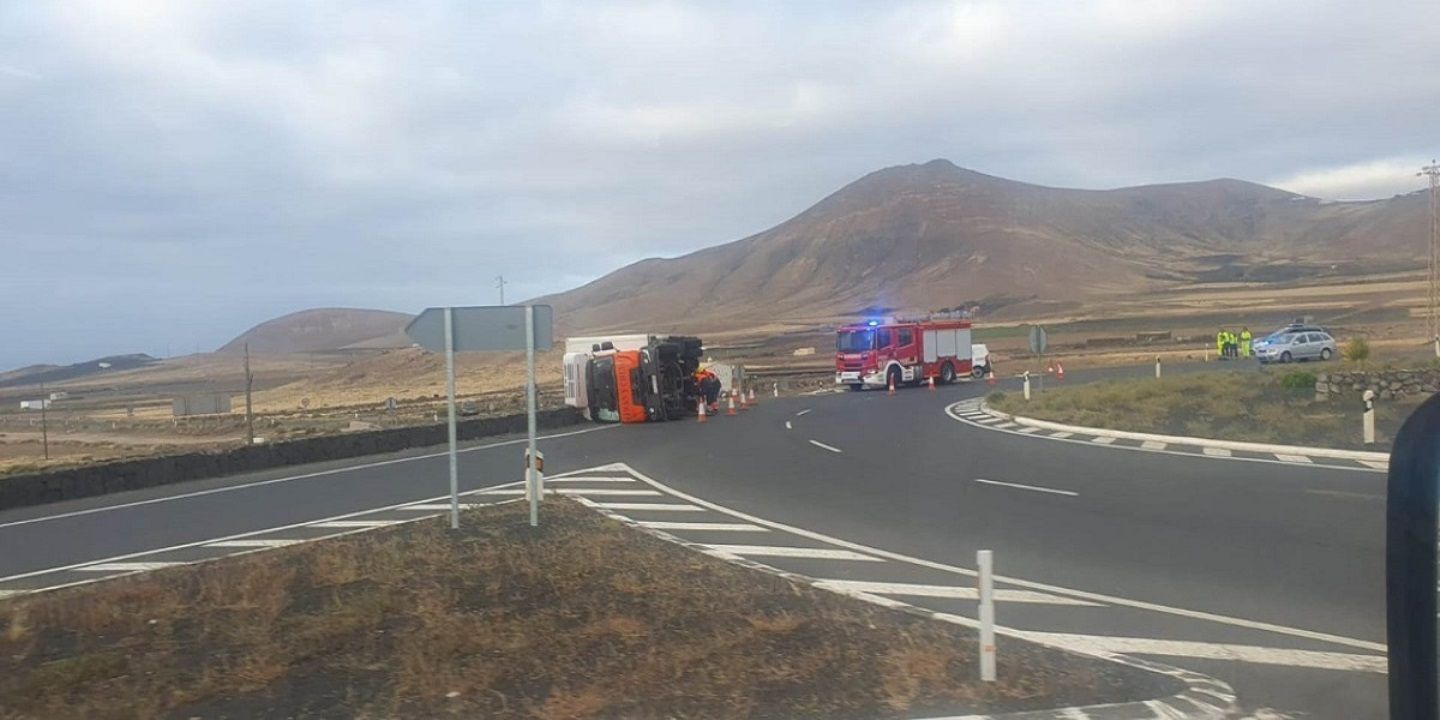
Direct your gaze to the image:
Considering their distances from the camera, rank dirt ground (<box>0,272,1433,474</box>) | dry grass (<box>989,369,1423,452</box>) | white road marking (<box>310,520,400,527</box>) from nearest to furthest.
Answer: white road marking (<box>310,520,400,527</box>) < dry grass (<box>989,369,1423,452</box>) < dirt ground (<box>0,272,1433,474</box>)

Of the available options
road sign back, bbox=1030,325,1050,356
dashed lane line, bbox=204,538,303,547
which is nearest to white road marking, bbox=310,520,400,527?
dashed lane line, bbox=204,538,303,547

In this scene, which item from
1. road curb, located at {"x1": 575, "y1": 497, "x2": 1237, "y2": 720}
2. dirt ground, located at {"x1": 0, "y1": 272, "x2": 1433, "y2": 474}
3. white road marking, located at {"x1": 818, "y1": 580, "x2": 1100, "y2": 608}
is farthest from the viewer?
dirt ground, located at {"x1": 0, "y1": 272, "x2": 1433, "y2": 474}

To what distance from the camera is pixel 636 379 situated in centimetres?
A: 3756

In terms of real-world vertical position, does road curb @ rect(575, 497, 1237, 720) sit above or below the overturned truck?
below

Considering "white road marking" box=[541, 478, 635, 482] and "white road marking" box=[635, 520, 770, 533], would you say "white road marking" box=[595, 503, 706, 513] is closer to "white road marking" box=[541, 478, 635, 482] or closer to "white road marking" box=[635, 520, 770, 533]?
"white road marking" box=[635, 520, 770, 533]

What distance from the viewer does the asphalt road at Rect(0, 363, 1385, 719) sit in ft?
28.0

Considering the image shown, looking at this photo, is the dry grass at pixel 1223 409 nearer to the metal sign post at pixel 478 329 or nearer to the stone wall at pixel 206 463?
the stone wall at pixel 206 463

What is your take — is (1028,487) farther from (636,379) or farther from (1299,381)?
(636,379)

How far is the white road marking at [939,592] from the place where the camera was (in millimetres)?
10023

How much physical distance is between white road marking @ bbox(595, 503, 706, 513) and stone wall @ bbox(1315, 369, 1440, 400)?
20.6 m

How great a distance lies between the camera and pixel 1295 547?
12.1 metres

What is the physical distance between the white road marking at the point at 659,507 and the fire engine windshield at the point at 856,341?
3385cm

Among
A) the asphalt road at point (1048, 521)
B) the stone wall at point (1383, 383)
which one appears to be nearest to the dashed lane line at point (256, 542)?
the asphalt road at point (1048, 521)

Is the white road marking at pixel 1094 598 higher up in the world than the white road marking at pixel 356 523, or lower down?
lower down
